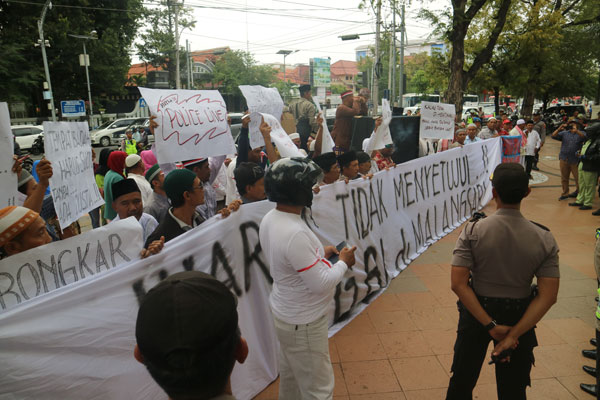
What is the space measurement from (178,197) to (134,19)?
35.6 metres

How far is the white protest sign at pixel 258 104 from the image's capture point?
4.02 meters

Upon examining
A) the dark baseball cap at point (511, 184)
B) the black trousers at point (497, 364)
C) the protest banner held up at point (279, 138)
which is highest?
the protest banner held up at point (279, 138)

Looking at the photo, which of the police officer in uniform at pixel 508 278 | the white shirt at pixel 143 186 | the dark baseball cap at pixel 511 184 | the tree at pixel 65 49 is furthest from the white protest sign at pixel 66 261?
the tree at pixel 65 49

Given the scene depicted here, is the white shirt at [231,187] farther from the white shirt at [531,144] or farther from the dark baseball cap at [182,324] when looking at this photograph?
the white shirt at [531,144]

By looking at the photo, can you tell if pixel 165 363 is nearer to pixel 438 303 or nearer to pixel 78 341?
pixel 78 341

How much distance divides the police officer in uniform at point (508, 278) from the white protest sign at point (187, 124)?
219 centimetres

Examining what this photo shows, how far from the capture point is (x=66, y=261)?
2.31 m

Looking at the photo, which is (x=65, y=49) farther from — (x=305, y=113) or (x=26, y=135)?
(x=305, y=113)

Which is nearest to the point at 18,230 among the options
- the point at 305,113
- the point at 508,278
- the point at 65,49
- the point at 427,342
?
the point at 508,278

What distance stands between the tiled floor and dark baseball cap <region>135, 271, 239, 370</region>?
230 cm

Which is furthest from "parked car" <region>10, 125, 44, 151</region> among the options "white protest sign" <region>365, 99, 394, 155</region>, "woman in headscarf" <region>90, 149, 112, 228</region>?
"white protest sign" <region>365, 99, 394, 155</region>

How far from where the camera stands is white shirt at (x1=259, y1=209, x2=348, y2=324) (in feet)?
7.21

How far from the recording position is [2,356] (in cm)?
191

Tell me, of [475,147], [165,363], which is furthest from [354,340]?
[475,147]
